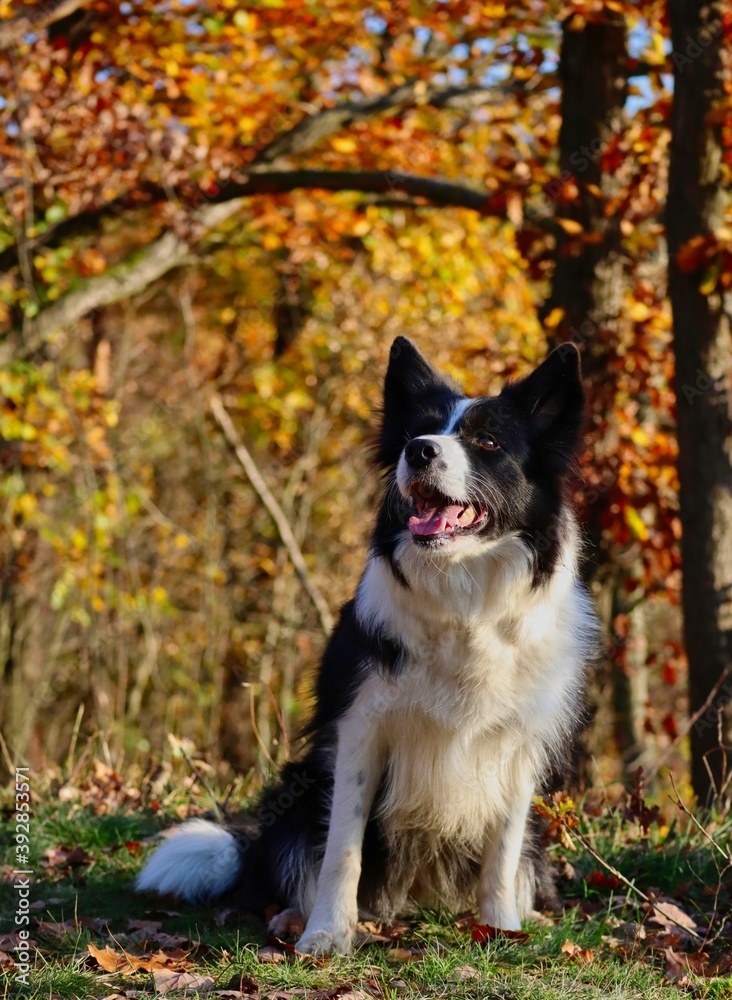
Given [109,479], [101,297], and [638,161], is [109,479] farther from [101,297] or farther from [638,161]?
[638,161]

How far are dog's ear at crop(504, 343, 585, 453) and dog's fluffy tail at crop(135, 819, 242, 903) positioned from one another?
2.09 m

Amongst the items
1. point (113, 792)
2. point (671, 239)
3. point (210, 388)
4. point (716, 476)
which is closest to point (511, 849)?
point (113, 792)

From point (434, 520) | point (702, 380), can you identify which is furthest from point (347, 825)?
point (702, 380)

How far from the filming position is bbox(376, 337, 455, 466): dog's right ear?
4246mm

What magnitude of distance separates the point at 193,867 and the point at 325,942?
0.76 meters

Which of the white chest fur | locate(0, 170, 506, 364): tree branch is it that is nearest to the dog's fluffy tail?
the white chest fur

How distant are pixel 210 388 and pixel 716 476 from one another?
22.9ft

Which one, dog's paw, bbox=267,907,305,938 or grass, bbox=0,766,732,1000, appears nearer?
grass, bbox=0,766,732,1000

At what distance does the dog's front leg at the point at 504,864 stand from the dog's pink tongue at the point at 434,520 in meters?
1.06

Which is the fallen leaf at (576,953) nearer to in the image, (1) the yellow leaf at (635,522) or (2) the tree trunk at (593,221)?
(2) the tree trunk at (593,221)

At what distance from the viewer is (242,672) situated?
1174 cm

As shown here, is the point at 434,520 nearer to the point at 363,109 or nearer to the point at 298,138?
the point at 298,138

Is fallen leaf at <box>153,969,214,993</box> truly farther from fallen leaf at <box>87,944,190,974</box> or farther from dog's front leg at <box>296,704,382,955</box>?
dog's front leg at <box>296,704,382,955</box>

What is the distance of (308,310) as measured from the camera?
43.9 feet
